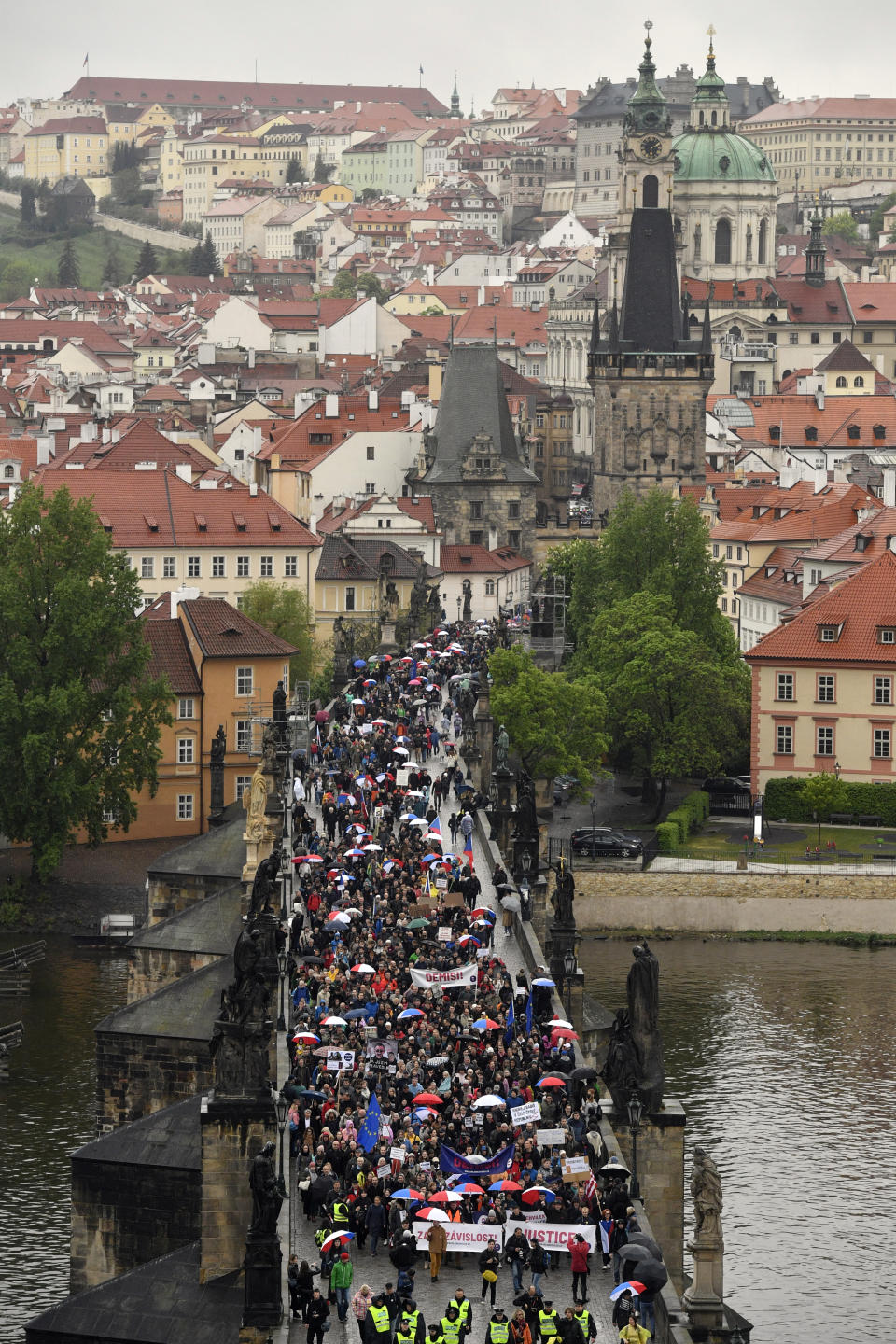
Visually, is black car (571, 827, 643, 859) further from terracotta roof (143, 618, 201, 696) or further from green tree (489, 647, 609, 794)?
Result: terracotta roof (143, 618, 201, 696)

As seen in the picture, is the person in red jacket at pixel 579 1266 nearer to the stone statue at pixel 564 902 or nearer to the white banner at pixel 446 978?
the white banner at pixel 446 978

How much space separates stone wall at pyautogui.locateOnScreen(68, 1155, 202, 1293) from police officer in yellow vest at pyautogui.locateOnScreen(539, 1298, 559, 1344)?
10.7 m

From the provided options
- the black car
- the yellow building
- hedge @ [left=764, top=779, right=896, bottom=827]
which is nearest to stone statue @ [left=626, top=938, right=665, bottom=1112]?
the black car

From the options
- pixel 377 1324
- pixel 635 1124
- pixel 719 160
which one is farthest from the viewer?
pixel 719 160

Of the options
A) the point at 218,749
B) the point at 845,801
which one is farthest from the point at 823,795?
the point at 218,749

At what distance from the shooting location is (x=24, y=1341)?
37.6 metres

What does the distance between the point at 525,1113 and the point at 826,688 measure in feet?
156

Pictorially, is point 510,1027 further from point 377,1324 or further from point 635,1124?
point 377,1324

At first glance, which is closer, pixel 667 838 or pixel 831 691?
pixel 667 838

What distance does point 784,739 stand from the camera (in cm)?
8062

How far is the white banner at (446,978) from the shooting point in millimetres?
41281

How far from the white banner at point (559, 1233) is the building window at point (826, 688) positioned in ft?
165

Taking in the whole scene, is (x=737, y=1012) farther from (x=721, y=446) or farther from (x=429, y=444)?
(x=721, y=446)

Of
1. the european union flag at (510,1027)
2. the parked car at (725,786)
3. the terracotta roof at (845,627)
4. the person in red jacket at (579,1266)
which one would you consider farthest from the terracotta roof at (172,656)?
the person in red jacket at (579,1266)
